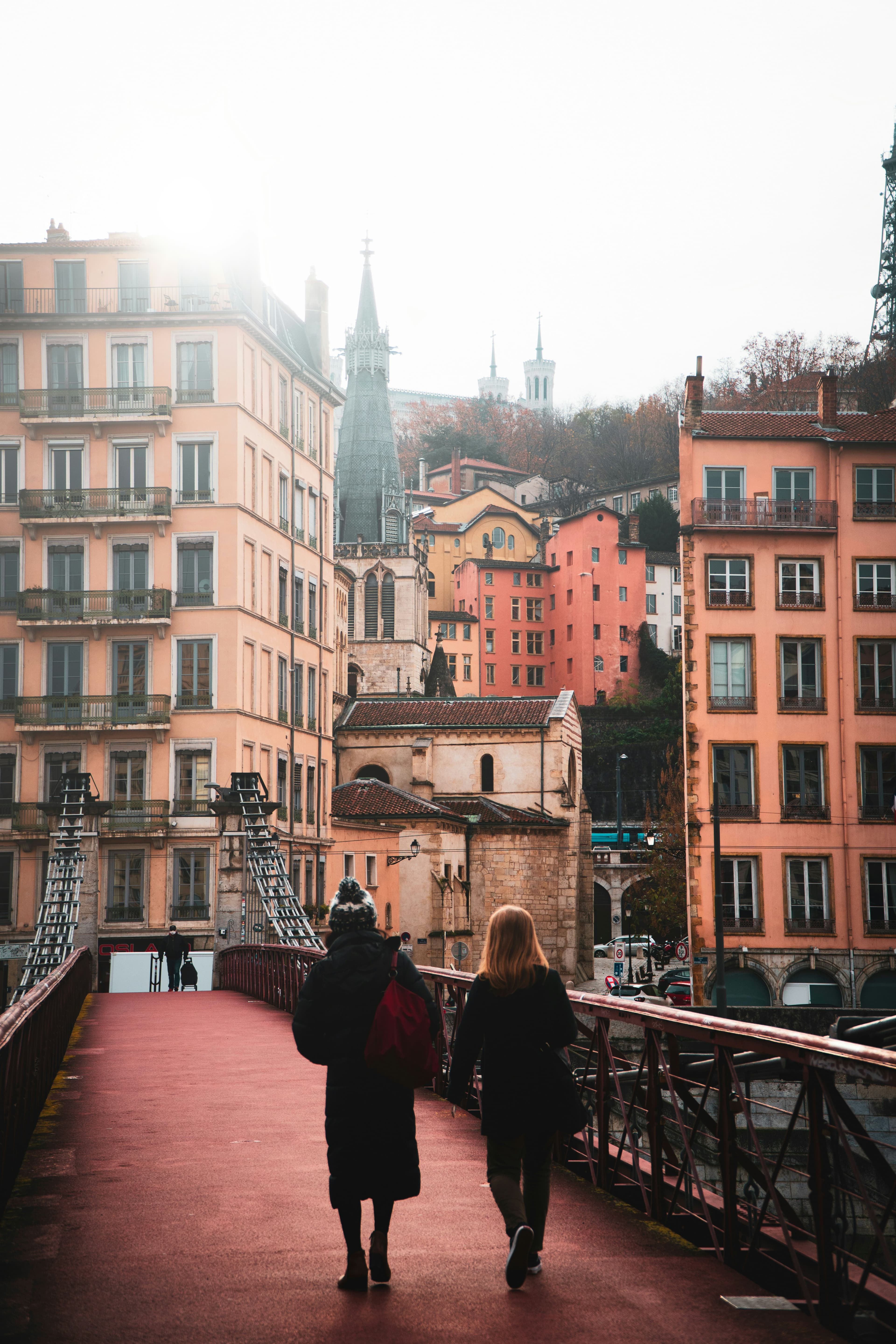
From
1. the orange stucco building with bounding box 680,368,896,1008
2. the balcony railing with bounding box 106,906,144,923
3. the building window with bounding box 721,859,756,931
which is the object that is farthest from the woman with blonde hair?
the balcony railing with bounding box 106,906,144,923

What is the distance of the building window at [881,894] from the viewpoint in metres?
43.6

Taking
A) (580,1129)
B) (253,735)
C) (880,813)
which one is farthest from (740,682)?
(580,1129)

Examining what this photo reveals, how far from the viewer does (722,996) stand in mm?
34688

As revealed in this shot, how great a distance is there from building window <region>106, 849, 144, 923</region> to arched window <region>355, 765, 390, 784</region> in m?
28.4

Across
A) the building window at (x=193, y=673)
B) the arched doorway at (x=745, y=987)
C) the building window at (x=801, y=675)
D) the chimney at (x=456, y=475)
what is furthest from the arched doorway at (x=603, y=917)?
the chimney at (x=456, y=475)

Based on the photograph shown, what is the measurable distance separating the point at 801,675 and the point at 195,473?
2081 centimetres

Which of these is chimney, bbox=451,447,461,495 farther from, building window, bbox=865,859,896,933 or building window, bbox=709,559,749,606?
building window, bbox=865,859,896,933

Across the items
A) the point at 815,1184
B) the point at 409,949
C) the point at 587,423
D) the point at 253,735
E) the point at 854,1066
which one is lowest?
the point at 409,949

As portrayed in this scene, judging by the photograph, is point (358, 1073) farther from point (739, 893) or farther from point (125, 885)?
point (125, 885)

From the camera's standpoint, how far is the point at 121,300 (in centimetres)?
5097

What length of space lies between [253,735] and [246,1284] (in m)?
43.5

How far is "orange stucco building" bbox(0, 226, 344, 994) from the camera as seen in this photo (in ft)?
157

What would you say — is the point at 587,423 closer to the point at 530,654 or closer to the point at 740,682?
the point at 530,654

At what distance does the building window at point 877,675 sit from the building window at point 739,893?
5974mm
